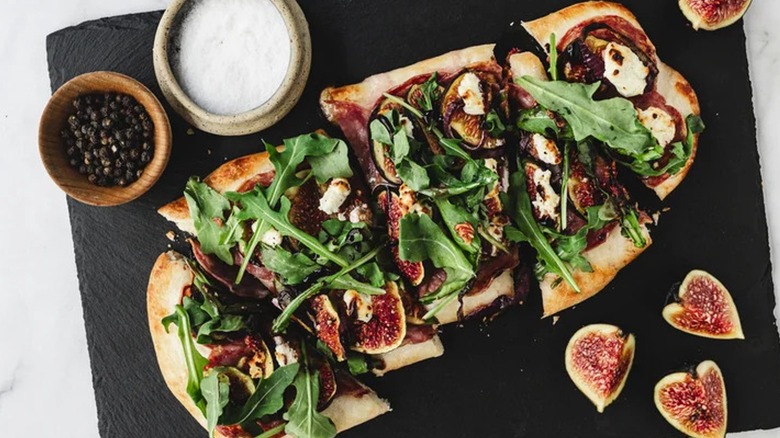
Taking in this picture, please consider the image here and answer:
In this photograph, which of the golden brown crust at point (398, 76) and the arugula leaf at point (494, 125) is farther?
the golden brown crust at point (398, 76)

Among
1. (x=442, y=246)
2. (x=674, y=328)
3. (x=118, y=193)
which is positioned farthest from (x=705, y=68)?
(x=118, y=193)

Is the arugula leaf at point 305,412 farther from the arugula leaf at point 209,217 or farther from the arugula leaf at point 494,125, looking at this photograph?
the arugula leaf at point 494,125

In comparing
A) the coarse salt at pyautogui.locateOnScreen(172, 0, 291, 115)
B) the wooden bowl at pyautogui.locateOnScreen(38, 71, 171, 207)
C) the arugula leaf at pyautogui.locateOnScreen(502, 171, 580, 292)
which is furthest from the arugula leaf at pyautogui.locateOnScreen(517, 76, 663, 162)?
the wooden bowl at pyautogui.locateOnScreen(38, 71, 171, 207)

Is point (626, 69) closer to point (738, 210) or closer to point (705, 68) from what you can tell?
point (705, 68)

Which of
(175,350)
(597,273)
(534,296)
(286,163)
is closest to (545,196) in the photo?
(597,273)

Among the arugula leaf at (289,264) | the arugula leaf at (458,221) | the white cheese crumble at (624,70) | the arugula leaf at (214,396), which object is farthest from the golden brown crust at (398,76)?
the arugula leaf at (214,396)
